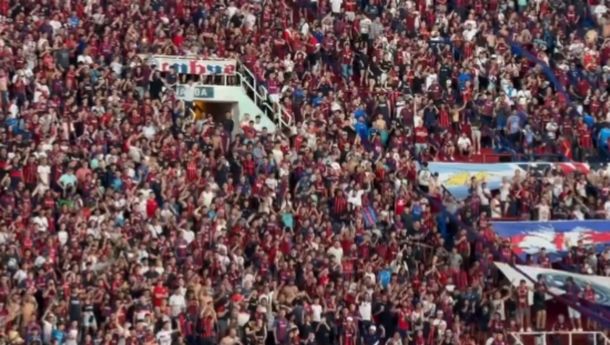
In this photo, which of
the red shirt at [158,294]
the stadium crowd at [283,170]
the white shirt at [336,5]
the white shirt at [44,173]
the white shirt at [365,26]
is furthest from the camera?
the white shirt at [336,5]

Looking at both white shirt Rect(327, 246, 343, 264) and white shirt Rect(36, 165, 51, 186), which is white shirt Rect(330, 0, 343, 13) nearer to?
white shirt Rect(327, 246, 343, 264)

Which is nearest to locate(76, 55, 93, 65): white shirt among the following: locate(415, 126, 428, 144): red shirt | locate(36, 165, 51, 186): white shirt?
locate(36, 165, 51, 186): white shirt

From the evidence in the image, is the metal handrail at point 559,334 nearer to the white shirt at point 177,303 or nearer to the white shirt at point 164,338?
the white shirt at point 177,303

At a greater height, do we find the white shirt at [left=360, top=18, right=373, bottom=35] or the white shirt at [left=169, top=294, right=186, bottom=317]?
the white shirt at [left=360, top=18, right=373, bottom=35]

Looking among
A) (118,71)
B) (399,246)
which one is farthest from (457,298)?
(118,71)

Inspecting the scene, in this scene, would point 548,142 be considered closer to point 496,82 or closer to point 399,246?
point 496,82

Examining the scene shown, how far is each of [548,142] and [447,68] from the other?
3236mm

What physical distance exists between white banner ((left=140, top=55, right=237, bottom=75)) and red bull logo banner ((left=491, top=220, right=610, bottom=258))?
748cm

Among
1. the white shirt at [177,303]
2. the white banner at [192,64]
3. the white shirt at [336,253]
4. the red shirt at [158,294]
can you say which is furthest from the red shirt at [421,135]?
the red shirt at [158,294]

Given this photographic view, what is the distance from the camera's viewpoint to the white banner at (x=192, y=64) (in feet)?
169

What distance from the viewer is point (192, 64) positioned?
52.2m

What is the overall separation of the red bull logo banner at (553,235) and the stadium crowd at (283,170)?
57 cm

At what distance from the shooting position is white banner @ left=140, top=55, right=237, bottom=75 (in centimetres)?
5150

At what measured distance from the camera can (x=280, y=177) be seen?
159ft
